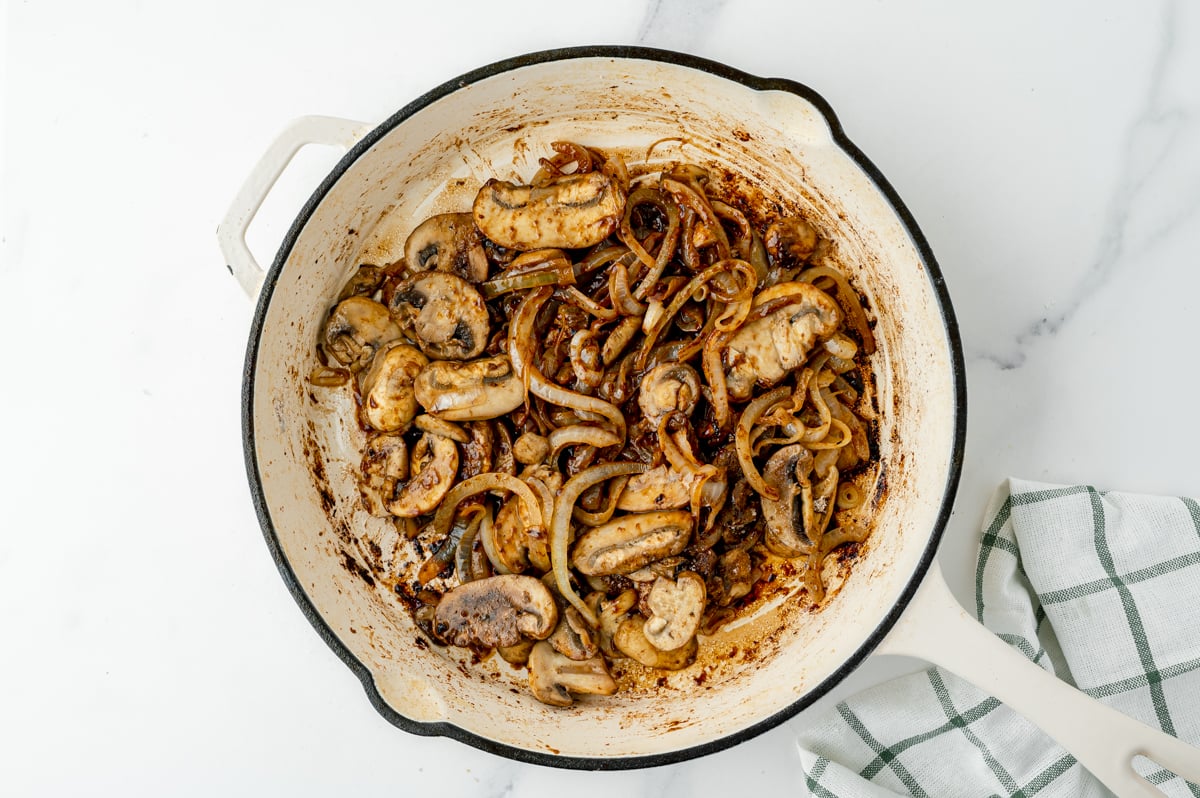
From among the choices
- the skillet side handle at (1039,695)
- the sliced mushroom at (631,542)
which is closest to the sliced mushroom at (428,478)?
the sliced mushroom at (631,542)

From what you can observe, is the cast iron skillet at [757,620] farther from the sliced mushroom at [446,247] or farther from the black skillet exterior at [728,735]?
the sliced mushroom at [446,247]

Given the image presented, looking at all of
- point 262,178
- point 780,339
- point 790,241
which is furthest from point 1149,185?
point 262,178

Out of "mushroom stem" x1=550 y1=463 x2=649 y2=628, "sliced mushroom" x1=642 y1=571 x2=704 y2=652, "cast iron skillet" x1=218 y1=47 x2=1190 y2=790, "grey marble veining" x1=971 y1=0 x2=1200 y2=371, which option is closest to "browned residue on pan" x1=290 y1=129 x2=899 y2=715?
"cast iron skillet" x1=218 y1=47 x2=1190 y2=790

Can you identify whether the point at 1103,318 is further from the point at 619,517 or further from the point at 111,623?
the point at 111,623

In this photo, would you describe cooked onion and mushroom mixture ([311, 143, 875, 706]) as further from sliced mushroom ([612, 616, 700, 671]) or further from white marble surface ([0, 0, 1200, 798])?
white marble surface ([0, 0, 1200, 798])

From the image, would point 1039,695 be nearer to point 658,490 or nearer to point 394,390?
point 658,490

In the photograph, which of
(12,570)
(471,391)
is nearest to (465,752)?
(471,391)
